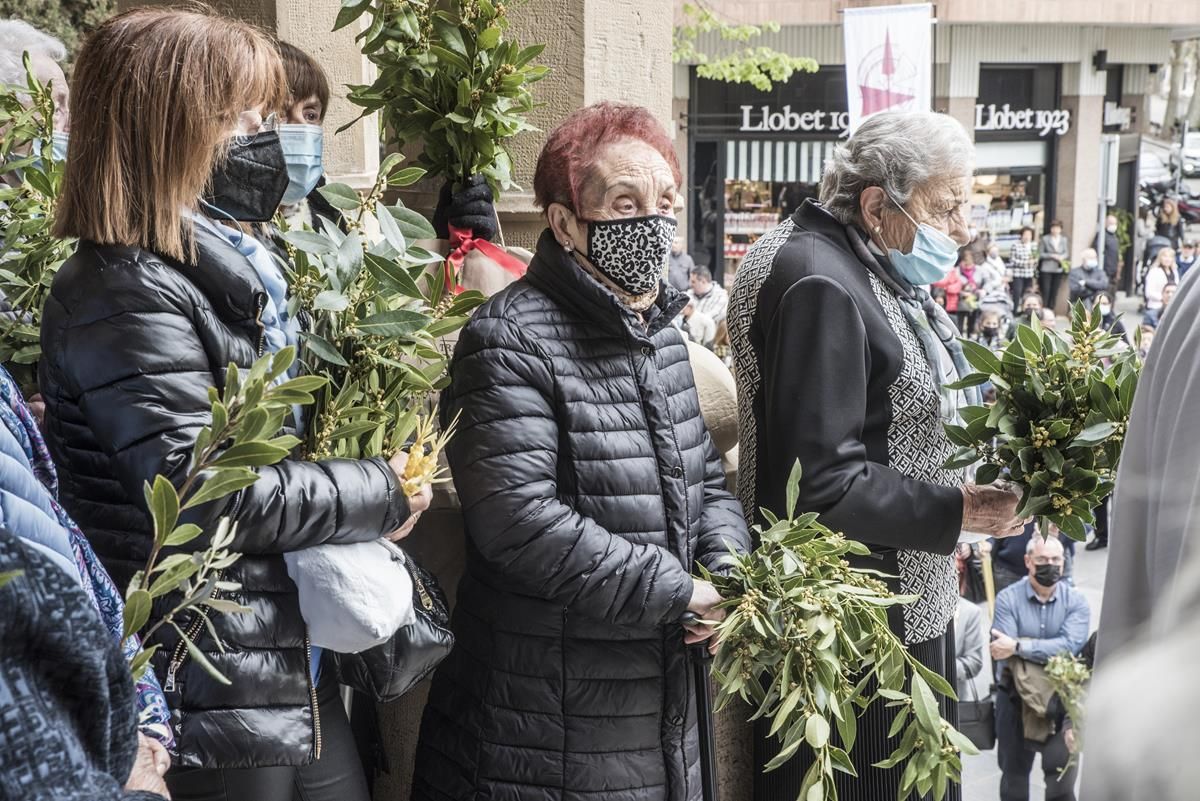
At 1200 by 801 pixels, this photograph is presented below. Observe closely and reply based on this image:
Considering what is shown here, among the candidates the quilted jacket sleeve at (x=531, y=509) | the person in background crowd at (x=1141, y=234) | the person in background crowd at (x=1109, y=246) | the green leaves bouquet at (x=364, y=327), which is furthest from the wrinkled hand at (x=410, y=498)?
the person in background crowd at (x=1141, y=234)

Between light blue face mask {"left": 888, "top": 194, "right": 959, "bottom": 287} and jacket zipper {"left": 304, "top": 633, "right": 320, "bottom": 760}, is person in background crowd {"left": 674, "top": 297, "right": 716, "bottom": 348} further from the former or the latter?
jacket zipper {"left": 304, "top": 633, "right": 320, "bottom": 760}

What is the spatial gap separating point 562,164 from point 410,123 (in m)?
0.57

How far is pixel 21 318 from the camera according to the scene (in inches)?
114

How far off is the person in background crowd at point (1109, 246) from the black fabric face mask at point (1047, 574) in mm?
16995

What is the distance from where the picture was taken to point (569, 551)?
264 cm

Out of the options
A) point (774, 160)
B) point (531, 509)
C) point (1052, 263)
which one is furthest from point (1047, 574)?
point (774, 160)

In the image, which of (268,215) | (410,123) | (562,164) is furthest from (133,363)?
(410,123)

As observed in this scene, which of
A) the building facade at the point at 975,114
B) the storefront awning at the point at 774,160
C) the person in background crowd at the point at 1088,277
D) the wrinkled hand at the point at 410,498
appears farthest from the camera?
the storefront awning at the point at 774,160

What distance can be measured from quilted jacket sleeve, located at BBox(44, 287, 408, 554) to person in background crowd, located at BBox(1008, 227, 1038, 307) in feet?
66.8

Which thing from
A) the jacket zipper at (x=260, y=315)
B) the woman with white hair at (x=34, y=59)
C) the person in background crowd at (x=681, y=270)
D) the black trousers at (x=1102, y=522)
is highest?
the woman with white hair at (x=34, y=59)

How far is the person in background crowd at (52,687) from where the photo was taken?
1.08 metres

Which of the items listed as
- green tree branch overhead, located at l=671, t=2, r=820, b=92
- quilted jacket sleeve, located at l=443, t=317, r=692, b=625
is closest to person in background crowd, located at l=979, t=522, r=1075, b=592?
quilted jacket sleeve, located at l=443, t=317, r=692, b=625

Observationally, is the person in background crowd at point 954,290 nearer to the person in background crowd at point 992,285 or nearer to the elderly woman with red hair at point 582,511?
the person in background crowd at point 992,285

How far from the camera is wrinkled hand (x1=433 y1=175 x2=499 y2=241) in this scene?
3322 millimetres
